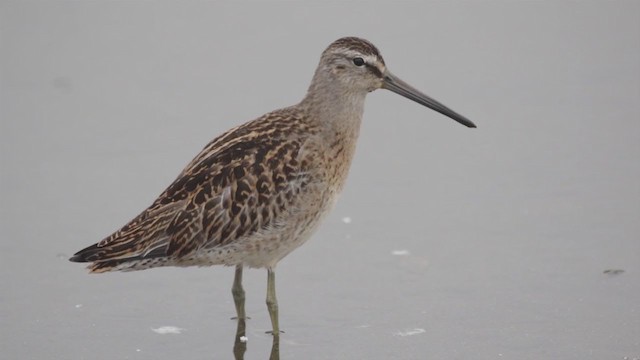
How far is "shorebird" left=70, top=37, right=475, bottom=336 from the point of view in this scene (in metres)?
5.52

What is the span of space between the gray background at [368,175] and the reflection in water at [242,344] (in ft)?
0.17

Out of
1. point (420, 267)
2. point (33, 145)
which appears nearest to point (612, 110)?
point (420, 267)

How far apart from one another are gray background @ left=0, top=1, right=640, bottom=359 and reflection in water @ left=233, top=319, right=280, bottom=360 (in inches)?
2.0

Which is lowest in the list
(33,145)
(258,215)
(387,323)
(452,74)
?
(387,323)

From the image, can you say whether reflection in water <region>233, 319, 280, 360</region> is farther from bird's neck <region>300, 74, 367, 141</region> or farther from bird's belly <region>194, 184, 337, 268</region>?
bird's neck <region>300, 74, 367, 141</region>

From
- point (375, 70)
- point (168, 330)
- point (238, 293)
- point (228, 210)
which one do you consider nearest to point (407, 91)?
point (375, 70)

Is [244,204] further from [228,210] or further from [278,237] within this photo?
[278,237]

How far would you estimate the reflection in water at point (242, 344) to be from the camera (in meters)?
5.78

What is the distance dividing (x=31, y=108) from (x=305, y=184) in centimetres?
319

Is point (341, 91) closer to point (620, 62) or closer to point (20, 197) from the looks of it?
point (20, 197)

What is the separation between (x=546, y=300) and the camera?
609cm

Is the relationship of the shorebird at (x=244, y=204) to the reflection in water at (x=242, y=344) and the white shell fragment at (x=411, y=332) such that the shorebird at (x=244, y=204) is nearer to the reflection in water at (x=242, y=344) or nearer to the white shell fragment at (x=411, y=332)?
the reflection in water at (x=242, y=344)

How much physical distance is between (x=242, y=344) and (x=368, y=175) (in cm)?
187

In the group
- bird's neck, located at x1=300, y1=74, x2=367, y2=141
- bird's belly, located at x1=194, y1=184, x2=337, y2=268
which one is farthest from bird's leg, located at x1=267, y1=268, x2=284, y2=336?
bird's neck, located at x1=300, y1=74, x2=367, y2=141
